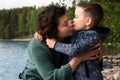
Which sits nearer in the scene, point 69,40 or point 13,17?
point 69,40

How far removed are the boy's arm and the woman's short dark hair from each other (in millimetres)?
93

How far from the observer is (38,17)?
3.13 metres

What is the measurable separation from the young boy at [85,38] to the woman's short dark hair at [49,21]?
0.20ft

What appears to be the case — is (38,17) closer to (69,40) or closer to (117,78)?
(69,40)

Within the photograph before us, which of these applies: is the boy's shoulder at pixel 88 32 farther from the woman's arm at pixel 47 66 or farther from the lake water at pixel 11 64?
the lake water at pixel 11 64

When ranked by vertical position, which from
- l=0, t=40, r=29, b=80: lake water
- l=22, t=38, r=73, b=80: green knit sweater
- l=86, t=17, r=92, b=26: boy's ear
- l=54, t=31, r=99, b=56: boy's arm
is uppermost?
l=86, t=17, r=92, b=26: boy's ear

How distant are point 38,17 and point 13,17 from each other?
4662 inches

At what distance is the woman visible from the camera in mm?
3070

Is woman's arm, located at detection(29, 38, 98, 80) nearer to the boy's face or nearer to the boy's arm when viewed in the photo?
the boy's arm

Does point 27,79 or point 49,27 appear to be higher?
point 49,27

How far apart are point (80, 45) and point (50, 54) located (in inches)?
8.3

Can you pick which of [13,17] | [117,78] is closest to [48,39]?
[117,78]

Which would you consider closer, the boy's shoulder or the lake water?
the boy's shoulder

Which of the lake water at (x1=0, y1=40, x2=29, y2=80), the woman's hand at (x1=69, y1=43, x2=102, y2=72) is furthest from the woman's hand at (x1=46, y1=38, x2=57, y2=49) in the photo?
the lake water at (x1=0, y1=40, x2=29, y2=80)
